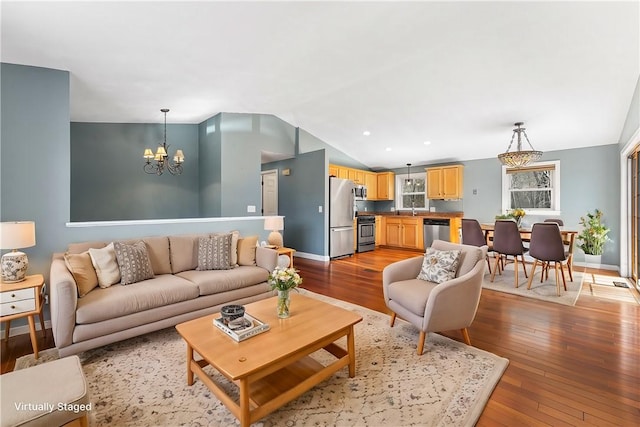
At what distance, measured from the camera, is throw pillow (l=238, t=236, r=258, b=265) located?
11.6ft

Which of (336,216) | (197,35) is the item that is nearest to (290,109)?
(336,216)

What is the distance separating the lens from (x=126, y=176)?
5.35 m

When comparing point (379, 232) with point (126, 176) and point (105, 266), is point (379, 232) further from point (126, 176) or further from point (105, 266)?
point (105, 266)

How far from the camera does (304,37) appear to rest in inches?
115

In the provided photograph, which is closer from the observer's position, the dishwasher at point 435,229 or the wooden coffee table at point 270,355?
the wooden coffee table at point 270,355

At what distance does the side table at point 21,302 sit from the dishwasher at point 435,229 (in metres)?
6.95

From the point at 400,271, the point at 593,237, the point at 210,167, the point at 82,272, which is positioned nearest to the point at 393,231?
the point at 593,237

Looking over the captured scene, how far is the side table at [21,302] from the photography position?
7.43 ft

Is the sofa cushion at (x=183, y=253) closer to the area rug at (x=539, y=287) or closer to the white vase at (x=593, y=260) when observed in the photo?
the area rug at (x=539, y=287)

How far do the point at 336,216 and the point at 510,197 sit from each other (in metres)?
3.91

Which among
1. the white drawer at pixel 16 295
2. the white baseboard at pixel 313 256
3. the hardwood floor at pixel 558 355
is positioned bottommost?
the hardwood floor at pixel 558 355

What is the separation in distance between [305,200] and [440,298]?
4508mm

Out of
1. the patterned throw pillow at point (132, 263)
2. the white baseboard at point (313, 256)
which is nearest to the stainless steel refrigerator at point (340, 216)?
the white baseboard at point (313, 256)

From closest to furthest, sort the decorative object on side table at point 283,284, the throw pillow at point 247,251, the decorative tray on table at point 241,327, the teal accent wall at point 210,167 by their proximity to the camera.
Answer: the decorative tray on table at point 241,327, the decorative object on side table at point 283,284, the throw pillow at point 247,251, the teal accent wall at point 210,167
